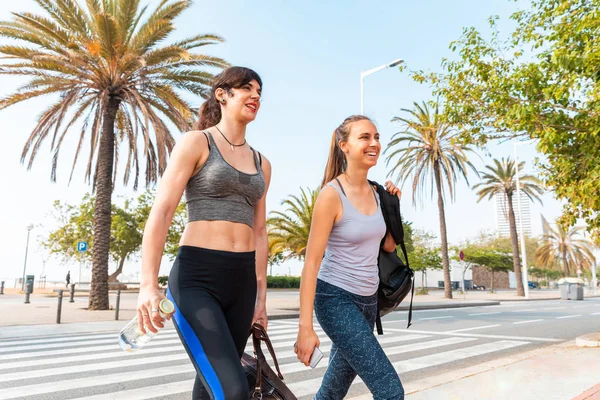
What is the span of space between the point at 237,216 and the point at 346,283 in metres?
0.70

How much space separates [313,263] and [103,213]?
15455 millimetres

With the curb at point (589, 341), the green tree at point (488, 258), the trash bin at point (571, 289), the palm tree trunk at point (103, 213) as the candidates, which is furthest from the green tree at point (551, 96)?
the green tree at point (488, 258)

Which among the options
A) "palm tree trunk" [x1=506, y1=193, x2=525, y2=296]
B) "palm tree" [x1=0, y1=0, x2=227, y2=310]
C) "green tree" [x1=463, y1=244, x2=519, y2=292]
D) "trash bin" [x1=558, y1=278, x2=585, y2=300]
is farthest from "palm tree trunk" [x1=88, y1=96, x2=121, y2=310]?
"green tree" [x1=463, y1=244, x2=519, y2=292]

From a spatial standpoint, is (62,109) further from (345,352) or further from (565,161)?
(345,352)

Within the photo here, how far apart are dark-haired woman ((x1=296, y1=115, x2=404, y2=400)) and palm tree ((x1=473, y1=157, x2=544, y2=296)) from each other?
36497mm

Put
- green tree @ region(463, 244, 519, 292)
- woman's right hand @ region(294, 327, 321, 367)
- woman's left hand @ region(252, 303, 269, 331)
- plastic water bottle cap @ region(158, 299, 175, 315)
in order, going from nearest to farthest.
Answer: plastic water bottle cap @ region(158, 299, 175, 315)
woman's right hand @ region(294, 327, 321, 367)
woman's left hand @ region(252, 303, 269, 331)
green tree @ region(463, 244, 519, 292)

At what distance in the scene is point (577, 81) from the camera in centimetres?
769

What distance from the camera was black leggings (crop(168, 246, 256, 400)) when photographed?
1998 millimetres

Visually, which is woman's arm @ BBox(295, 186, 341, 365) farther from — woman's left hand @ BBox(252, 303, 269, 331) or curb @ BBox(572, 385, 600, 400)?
curb @ BBox(572, 385, 600, 400)

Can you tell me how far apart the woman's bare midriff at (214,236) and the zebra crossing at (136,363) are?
3402mm

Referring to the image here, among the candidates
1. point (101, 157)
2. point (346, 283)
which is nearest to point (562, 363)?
point (346, 283)

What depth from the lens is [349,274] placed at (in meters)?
2.59

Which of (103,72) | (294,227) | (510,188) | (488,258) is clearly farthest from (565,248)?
(103,72)

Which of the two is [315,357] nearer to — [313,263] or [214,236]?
[313,263]
